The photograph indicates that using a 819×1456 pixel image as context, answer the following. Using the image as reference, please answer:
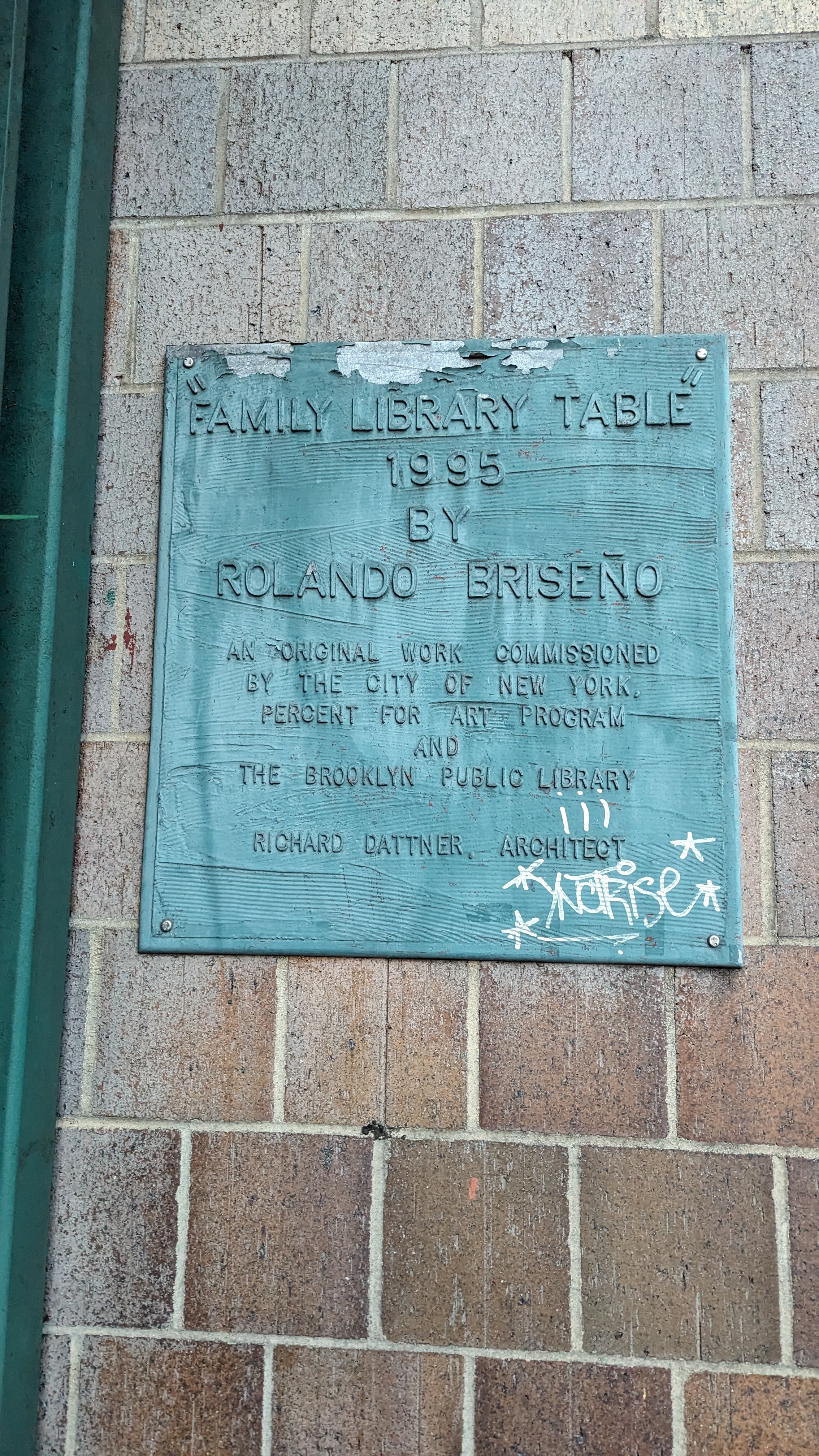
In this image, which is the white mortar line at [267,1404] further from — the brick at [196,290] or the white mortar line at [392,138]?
the white mortar line at [392,138]

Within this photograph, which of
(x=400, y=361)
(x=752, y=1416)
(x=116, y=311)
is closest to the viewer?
(x=752, y=1416)

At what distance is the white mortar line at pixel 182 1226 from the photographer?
204 cm

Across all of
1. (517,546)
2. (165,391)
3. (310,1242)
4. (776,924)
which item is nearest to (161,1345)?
(310,1242)

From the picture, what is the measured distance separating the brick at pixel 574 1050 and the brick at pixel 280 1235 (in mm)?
288

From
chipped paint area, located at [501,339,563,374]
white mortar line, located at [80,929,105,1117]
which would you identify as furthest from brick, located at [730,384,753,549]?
white mortar line, located at [80,929,105,1117]

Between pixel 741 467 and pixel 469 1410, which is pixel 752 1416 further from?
pixel 741 467

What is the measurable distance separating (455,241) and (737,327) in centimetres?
58

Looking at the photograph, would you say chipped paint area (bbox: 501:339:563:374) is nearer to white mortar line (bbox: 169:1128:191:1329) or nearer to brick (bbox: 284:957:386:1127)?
brick (bbox: 284:957:386:1127)

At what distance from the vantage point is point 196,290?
7.66ft

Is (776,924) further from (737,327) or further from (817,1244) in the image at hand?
(737,327)

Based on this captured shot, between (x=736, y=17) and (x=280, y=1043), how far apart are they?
2.21 meters

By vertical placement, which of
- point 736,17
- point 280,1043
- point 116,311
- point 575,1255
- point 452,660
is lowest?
point 575,1255

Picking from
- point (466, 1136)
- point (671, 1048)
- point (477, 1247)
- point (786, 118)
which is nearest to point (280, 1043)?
point (466, 1136)

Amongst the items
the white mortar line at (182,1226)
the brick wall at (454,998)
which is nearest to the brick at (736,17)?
the brick wall at (454,998)
